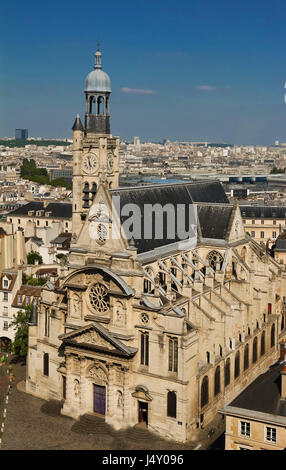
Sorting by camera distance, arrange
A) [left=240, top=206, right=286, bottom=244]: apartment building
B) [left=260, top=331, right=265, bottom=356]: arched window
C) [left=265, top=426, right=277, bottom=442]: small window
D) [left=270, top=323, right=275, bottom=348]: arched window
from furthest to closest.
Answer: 1. [left=240, top=206, right=286, bottom=244]: apartment building
2. [left=270, top=323, right=275, bottom=348]: arched window
3. [left=260, top=331, right=265, bottom=356]: arched window
4. [left=265, top=426, right=277, bottom=442]: small window

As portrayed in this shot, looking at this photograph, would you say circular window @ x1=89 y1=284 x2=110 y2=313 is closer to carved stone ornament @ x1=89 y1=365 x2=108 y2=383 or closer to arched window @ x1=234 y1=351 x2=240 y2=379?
carved stone ornament @ x1=89 y1=365 x2=108 y2=383

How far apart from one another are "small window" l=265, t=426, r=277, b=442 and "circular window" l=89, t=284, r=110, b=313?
60.1 feet

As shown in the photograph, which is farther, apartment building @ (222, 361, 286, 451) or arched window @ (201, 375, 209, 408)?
arched window @ (201, 375, 209, 408)

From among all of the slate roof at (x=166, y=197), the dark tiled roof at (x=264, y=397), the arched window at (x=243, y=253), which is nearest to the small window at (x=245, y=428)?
the dark tiled roof at (x=264, y=397)

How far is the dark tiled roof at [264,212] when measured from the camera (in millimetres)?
120812

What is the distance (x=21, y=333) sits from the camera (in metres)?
66.8

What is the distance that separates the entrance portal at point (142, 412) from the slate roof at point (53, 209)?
70.3m

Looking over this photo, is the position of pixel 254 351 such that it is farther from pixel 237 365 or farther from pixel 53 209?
pixel 53 209

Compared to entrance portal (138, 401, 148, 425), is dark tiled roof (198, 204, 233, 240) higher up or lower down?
higher up

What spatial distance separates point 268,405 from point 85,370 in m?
18.7

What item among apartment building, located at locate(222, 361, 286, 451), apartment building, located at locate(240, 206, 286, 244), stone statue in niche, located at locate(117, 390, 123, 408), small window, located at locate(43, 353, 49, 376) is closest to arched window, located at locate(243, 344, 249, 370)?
stone statue in niche, located at locate(117, 390, 123, 408)

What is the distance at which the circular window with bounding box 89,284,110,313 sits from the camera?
55.6 meters

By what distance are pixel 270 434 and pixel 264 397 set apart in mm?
2551

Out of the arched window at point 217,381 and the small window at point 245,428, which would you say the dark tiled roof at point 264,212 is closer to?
the arched window at point 217,381
